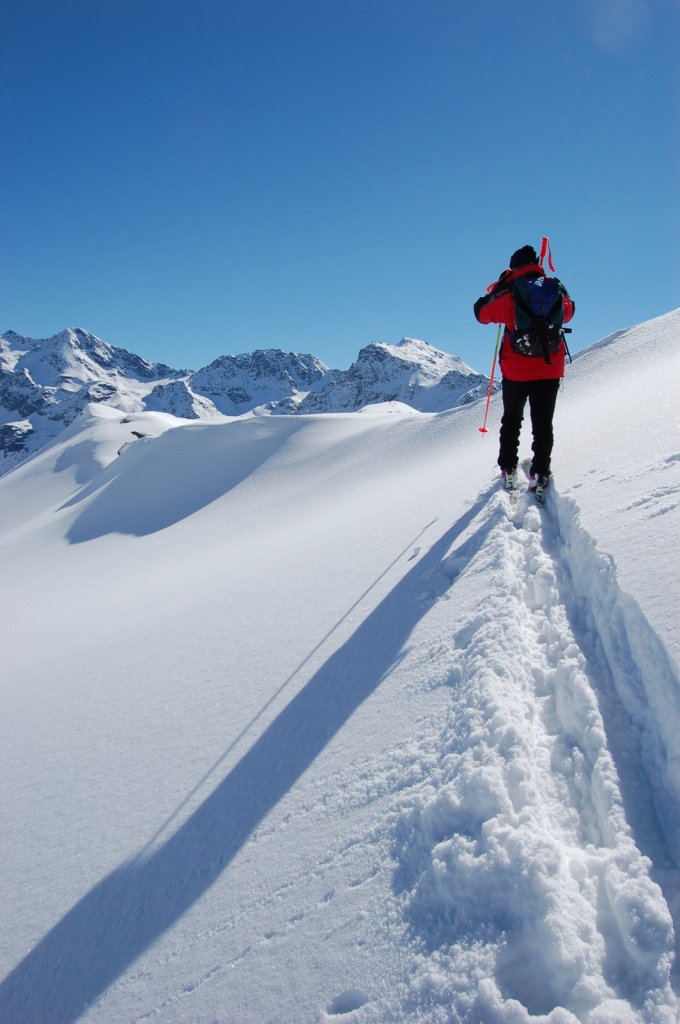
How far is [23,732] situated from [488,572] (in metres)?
3.36

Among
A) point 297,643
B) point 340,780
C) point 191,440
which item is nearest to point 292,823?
point 340,780

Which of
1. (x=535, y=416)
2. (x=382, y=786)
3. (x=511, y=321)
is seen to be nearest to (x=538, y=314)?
(x=511, y=321)

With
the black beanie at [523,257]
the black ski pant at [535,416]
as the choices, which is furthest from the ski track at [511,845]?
the black beanie at [523,257]

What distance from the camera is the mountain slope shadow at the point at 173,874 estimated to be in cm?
173

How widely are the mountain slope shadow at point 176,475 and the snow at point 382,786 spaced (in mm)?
6924

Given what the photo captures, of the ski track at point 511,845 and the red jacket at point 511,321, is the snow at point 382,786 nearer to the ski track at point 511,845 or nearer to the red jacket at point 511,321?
the ski track at point 511,845

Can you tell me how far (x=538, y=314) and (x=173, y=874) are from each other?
499 centimetres

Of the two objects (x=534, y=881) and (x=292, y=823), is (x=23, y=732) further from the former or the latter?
(x=534, y=881)

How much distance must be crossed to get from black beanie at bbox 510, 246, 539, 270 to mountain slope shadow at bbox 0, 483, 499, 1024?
4.11 metres

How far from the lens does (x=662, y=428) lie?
464cm

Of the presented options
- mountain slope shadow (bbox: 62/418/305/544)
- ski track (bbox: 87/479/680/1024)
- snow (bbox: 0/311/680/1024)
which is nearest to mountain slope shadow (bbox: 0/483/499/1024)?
snow (bbox: 0/311/680/1024)

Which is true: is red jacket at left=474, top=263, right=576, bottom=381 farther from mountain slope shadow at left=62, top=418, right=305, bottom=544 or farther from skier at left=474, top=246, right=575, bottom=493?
mountain slope shadow at left=62, top=418, right=305, bottom=544

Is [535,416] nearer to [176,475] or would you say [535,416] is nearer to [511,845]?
[511,845]

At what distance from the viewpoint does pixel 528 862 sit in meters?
1.53
